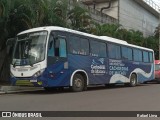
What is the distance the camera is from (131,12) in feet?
159

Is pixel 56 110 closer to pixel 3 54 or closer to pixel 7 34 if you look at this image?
pixel 7 34

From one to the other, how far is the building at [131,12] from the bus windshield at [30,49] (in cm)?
2762

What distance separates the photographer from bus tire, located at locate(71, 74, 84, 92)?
17.2m

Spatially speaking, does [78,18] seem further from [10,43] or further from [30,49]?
[30,49]

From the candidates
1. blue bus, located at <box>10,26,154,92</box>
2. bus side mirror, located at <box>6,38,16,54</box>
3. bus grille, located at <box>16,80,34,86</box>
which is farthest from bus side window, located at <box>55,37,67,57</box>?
bus side mirror, located at <box>6,38,16,54</box>

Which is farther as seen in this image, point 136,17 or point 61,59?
point 136,17

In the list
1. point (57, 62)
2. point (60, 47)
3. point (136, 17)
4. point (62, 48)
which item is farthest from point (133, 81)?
point (136, 17)

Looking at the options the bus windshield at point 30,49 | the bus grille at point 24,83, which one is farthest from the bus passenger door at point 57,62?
the bus grille at point 24,83

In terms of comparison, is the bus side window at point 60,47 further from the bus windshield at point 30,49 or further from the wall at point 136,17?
the wall at point 136,17

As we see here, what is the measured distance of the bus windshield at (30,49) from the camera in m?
15.7

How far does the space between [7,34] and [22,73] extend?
6061mm

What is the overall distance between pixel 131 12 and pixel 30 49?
3434 centimetres

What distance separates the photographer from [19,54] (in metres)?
16.5

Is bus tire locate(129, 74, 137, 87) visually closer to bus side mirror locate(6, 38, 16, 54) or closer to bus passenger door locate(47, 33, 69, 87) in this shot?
bus passenger door locate(47, 33, 69, 87)
